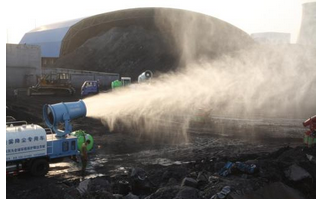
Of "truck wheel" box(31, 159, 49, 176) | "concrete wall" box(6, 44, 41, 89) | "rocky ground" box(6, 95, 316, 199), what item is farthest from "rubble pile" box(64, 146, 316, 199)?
"concrete wall" box(6, 44, 41, 89)

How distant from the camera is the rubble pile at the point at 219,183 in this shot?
989 centimetres

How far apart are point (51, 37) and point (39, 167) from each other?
236 feet

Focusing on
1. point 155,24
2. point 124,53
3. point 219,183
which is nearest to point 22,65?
point 124,53

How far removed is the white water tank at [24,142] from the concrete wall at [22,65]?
35999 mm

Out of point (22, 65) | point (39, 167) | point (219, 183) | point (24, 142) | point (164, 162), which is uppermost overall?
point (22, 65)

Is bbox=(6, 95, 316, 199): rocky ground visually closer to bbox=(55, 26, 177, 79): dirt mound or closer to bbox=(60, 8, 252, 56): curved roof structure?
bbox=(60, 8, 252, 56): curved roof structure

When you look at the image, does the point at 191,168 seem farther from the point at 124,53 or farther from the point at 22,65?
the point at 124,53

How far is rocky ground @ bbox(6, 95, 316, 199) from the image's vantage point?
10.1 meters

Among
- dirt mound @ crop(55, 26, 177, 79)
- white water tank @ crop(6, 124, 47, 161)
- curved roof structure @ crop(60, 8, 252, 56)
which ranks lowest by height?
white water tank @ crop(6, 124, 47, 161)

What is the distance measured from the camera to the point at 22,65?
153 ft

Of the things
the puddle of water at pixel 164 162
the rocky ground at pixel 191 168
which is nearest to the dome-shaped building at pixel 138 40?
the rocky ground at pixel 191 168

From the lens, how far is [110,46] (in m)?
71.7

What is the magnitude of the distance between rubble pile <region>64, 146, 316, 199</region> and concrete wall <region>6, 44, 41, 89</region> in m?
38.3

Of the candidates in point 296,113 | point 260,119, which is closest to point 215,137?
point 260,119
